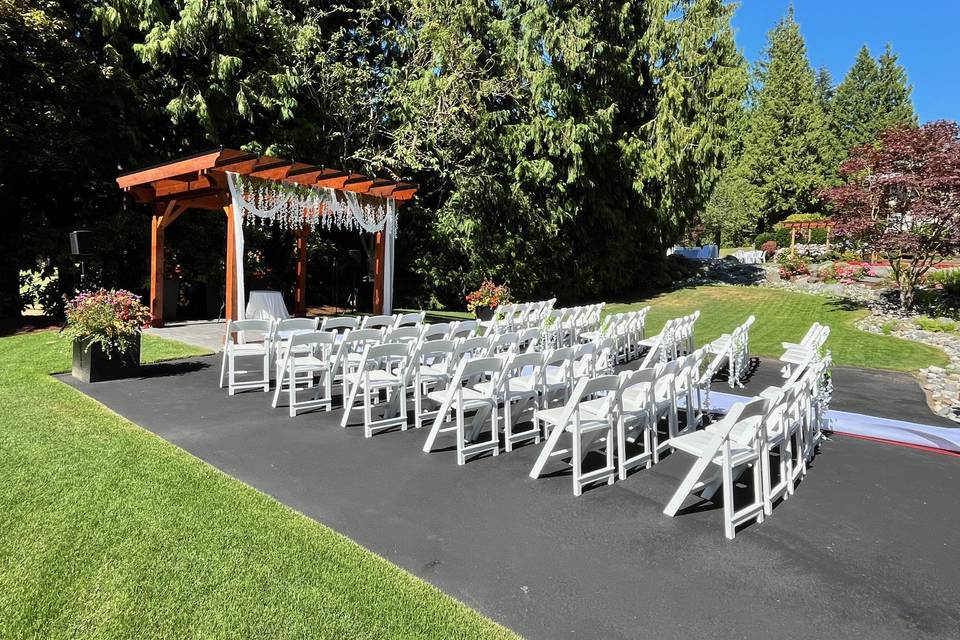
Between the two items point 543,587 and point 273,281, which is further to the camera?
point 273,281

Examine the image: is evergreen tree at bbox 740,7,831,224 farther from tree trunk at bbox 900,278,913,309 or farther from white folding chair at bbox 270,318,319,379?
white folding chair at bbox 270,318,319,379

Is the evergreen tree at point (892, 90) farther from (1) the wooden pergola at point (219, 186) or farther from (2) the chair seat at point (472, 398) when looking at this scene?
(2) the chair seat at point (472, 398)

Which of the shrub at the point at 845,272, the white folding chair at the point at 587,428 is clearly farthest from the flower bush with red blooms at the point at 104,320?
the shrub at the point at 845,272

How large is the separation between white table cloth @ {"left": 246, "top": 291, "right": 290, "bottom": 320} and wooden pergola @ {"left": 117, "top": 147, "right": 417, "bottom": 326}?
86cm

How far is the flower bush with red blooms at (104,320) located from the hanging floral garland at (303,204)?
3.19 meters

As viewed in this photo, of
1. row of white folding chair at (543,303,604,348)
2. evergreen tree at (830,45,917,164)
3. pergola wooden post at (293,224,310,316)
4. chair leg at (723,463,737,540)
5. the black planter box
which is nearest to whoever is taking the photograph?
chair leg at (723,463,737,540)

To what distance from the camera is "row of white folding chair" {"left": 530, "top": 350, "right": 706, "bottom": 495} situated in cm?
365

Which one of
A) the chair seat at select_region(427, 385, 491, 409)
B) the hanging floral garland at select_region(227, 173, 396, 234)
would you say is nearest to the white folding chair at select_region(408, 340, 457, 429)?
the chair seat at select_region(427, 385, 491, 409)

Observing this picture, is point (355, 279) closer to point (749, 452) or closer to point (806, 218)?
point (749, 452)

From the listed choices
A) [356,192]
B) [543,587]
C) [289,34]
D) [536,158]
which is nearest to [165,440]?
[543,587]

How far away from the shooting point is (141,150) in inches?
535

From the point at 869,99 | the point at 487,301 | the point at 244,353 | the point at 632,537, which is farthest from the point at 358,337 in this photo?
the point at 869,99

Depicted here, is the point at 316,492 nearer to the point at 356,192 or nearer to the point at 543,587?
the point at 543,587

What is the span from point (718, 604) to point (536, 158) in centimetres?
1581
